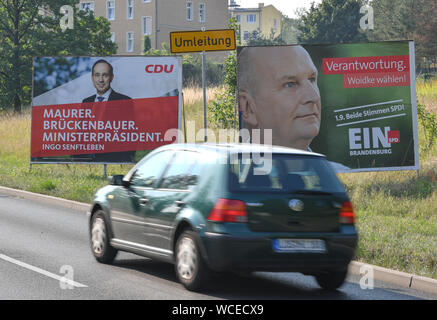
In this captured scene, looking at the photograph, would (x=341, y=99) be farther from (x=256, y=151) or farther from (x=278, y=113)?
(x=256, y=151)

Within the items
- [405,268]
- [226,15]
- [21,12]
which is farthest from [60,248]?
[226,15]

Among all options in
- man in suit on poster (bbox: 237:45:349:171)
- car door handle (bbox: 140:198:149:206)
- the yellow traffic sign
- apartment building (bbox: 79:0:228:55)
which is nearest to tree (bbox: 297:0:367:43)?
apartment building (bbox: 79:0:228:55)

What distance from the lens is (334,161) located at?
19.9m

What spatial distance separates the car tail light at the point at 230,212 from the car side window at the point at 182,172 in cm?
61

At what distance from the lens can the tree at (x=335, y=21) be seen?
74.7m

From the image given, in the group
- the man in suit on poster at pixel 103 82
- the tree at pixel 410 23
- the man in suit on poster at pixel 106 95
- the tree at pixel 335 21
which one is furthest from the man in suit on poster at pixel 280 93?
the tree at pixel 335 21

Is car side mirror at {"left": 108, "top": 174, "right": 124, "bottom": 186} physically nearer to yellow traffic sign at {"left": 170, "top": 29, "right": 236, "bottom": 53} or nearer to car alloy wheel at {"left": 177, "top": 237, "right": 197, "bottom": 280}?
car alloy wheel at {"left": 177, "top": 237, "right": 197, "bottom": 280}

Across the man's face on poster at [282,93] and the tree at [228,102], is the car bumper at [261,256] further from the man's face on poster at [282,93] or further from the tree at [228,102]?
the tree at [228,102]

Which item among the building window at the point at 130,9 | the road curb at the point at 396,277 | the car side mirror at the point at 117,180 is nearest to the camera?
the road curb at the point at 396,277

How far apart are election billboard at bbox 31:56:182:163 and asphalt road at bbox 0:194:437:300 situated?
11.1 metres

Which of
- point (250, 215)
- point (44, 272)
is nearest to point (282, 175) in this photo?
point (250, 215)

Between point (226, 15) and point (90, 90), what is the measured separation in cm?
6239

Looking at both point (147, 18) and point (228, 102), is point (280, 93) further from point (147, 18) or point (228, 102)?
point (147, 18)

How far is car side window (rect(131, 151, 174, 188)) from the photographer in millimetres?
9430
